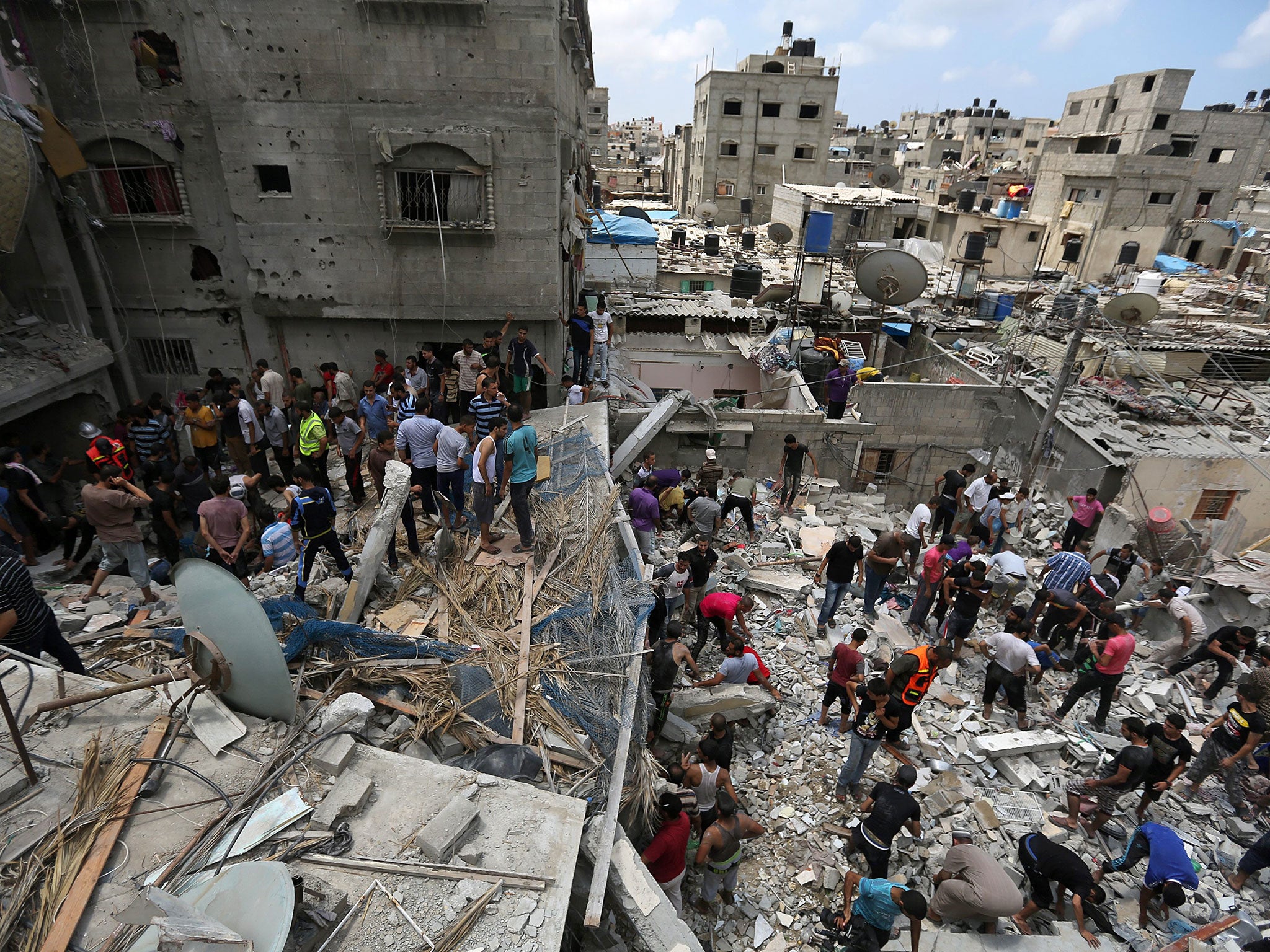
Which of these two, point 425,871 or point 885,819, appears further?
point 885,819

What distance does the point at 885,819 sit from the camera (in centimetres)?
516

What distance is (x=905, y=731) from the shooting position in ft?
23.4

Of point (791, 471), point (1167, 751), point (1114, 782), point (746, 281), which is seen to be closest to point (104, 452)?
point (791, 471)

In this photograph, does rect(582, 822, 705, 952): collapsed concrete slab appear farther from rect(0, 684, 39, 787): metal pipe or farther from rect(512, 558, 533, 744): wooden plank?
rect(0, 684, 39, 787): metal pipe

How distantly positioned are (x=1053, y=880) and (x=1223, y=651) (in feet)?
14.5

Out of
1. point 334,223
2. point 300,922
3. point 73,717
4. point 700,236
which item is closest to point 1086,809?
point 300,922

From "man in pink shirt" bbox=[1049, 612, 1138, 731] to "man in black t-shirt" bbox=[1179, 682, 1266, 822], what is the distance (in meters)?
0.86

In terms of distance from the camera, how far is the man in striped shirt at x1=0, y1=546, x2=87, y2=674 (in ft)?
15.8

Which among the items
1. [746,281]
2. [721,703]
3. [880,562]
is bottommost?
[721,703]

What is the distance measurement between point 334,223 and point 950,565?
10.9 m

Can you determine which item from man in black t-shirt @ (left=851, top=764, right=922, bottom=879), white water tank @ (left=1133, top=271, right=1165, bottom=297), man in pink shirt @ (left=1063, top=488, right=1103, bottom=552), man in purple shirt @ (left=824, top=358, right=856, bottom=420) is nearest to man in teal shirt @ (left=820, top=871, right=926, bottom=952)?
man in black t-shirt @ (left=851, top=764, right=922, bottom=879)

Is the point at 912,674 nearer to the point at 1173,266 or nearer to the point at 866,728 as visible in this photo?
the point at 866,728

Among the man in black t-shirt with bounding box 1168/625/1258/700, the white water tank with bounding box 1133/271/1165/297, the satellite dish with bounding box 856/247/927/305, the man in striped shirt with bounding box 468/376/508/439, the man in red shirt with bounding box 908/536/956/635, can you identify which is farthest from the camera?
the white water tank with bounding box 1133/271/1165/297

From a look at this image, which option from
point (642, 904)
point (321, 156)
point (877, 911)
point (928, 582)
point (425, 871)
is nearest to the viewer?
point (425, 871)
